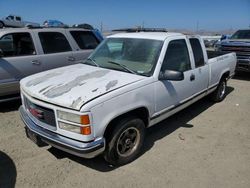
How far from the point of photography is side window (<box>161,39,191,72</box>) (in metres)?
4.32

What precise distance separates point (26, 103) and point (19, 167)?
901 millimetres

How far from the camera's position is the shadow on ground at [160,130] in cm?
386

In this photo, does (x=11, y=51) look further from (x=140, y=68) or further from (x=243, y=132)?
(x=243, y=132)

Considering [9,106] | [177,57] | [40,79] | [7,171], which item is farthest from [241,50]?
[7,171]

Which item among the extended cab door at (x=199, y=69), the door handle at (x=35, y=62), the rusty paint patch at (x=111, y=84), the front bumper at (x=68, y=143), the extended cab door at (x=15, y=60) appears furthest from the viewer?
the door handle at (x=35, y=62)

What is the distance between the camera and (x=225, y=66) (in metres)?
6.76

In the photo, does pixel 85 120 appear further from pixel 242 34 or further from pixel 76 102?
pixel 242 34

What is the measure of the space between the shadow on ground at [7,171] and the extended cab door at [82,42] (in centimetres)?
346

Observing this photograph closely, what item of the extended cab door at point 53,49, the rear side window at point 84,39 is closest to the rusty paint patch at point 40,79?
the extended cab door at point 53,49

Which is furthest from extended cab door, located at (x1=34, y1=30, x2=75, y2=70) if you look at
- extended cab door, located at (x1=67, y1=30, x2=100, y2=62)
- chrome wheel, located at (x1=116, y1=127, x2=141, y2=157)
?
chrome wheel, located at (x1=116, y1=127, x2=141, y2=157)

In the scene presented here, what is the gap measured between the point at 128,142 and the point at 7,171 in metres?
1.70

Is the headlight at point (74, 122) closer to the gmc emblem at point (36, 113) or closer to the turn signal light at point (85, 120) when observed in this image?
the turn signal light at point (85, 120)

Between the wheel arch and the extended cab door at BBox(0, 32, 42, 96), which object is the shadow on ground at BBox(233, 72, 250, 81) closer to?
the wheel arch

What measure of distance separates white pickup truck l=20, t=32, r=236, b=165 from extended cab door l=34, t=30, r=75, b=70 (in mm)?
1883
